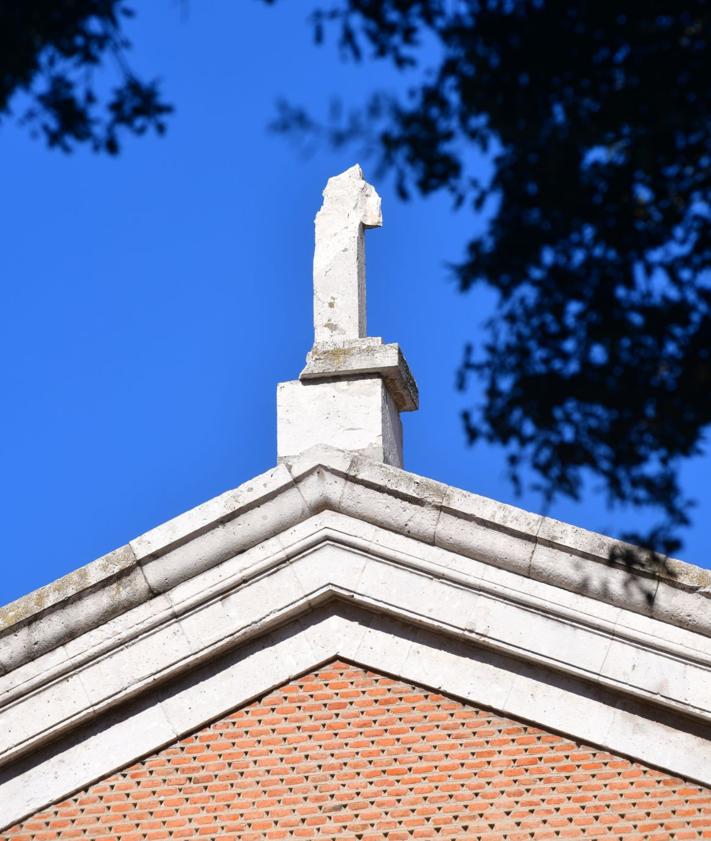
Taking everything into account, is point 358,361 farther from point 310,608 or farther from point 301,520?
point 310,608

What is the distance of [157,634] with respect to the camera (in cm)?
853

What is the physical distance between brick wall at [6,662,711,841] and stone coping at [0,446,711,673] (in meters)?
0.78

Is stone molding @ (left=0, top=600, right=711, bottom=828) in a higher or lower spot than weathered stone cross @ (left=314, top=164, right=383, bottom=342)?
lower

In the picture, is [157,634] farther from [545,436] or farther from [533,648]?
[545,436]

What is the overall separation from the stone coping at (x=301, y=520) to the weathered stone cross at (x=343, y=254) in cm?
132

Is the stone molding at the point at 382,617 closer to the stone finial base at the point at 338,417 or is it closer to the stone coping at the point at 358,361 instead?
the stone finial base at the point at 338,417

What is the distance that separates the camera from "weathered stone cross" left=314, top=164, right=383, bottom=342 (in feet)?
32.3

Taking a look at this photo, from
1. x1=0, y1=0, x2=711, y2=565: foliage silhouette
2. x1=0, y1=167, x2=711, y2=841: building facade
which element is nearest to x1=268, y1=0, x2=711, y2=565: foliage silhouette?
x1=0, y1=0, x2=711, y2=565: foliage silhouette

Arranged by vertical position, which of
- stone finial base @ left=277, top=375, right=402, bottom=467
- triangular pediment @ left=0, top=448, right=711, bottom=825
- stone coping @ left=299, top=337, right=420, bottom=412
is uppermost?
stone coping @ left=299, top=337, right=420, bottom=412

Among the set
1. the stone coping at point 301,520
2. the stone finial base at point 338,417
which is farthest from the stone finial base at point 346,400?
the stone coping at point 301,520

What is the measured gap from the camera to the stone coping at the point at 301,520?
8273 mm

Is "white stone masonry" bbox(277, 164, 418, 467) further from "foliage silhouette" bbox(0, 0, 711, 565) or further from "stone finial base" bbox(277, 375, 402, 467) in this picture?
"foliage silhouette" bbox(0, 0, 711, 565)

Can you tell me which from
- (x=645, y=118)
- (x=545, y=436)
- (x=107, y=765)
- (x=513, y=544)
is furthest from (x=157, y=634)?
(x=645, y=118)

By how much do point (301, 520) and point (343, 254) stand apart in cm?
201
